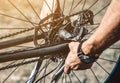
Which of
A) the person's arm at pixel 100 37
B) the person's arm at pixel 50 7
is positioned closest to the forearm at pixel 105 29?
the person's arm at pixel 100 37

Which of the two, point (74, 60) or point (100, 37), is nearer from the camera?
point (100, 37)

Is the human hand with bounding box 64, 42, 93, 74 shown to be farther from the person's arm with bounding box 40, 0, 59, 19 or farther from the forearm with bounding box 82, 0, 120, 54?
the person's arm with bounding box 40, 0, 59, 19

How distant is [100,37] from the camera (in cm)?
142

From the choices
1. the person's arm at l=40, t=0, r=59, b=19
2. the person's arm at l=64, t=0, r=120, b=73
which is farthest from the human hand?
the person's arm at l=40, t=0, r=59, b=19

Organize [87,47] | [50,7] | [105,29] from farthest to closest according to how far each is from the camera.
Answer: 1. [50,7]
2. [87,47]
3. [105,29]

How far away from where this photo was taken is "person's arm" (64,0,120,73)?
1.31 meters

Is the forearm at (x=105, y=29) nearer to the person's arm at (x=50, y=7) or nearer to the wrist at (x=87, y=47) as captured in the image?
the wrist at (x=87, y=47)

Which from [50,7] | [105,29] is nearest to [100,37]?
[105,29]

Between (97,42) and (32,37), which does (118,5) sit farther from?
(32,37)

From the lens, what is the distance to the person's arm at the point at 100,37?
4.29 ft

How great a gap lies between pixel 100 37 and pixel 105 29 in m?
0.05

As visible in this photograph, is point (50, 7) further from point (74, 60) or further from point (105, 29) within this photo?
point (105, 29)

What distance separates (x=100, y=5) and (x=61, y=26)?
6.50 ft

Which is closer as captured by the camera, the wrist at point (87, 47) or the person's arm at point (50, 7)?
the wrist at point (87, 47)
